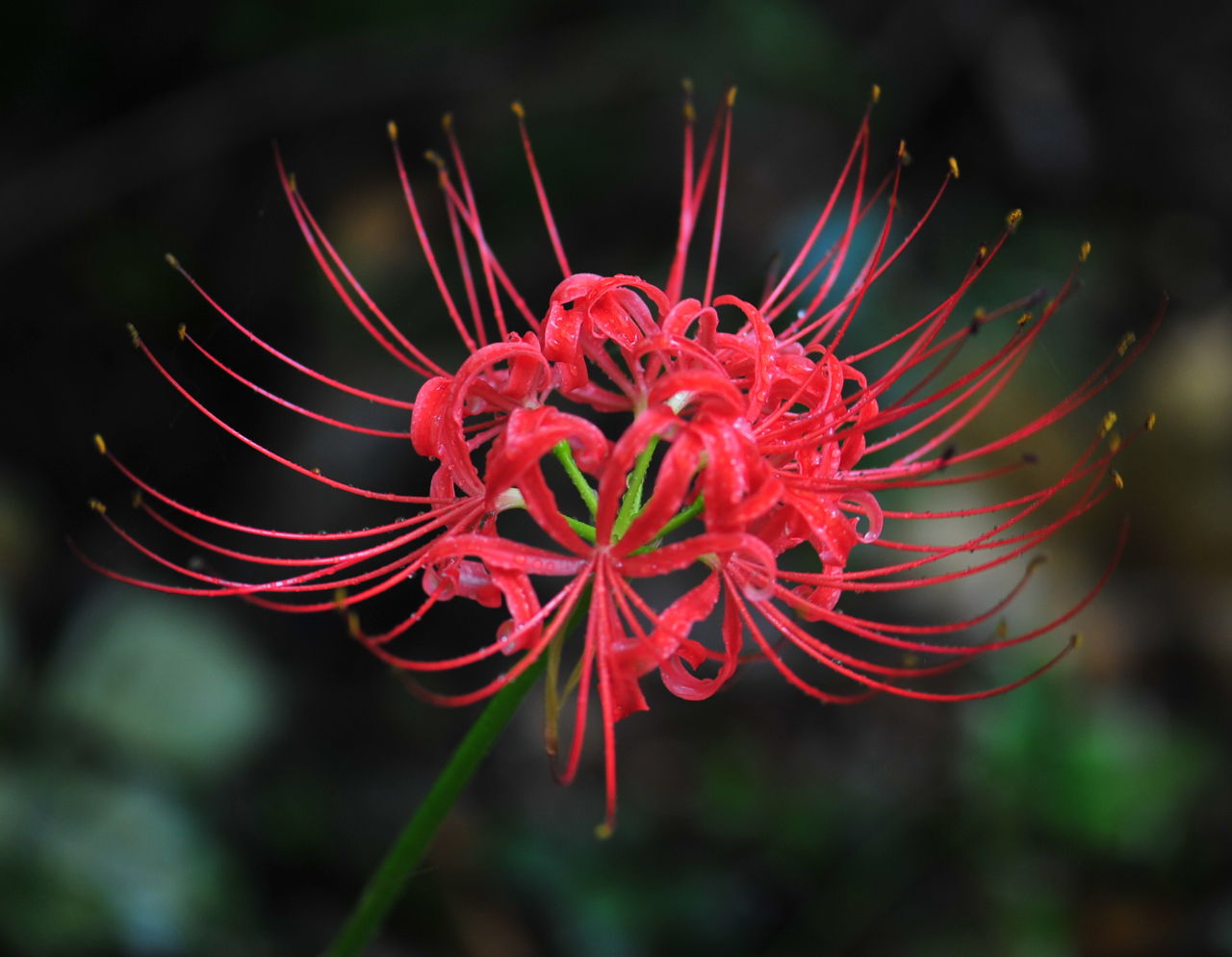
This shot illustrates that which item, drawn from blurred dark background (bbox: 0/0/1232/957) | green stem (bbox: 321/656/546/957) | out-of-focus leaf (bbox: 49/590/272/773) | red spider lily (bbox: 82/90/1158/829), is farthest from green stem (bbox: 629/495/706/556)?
out-of-focus leaf (bbox: 49/590/272/773)

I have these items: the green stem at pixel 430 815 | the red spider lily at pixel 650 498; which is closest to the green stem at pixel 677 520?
the red spider lily at pixel 650 498

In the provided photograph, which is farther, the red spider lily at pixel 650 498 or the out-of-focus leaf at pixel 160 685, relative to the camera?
the out-of-focus leaf at pixel 160 685

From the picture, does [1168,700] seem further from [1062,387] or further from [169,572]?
[169,572]

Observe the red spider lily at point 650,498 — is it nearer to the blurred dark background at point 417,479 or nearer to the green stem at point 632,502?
the green stem at point 632,502

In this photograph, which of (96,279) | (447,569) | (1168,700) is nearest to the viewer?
(447,569)

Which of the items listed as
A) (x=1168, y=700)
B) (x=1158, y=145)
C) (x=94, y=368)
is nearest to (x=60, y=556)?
(x=94, y=368)

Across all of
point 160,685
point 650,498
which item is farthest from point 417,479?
point 650,498

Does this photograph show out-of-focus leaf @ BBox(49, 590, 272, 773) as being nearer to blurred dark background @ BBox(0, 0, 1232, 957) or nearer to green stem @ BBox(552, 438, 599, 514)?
blurred dark background @ BBox(0, 0, 1232, 957)
